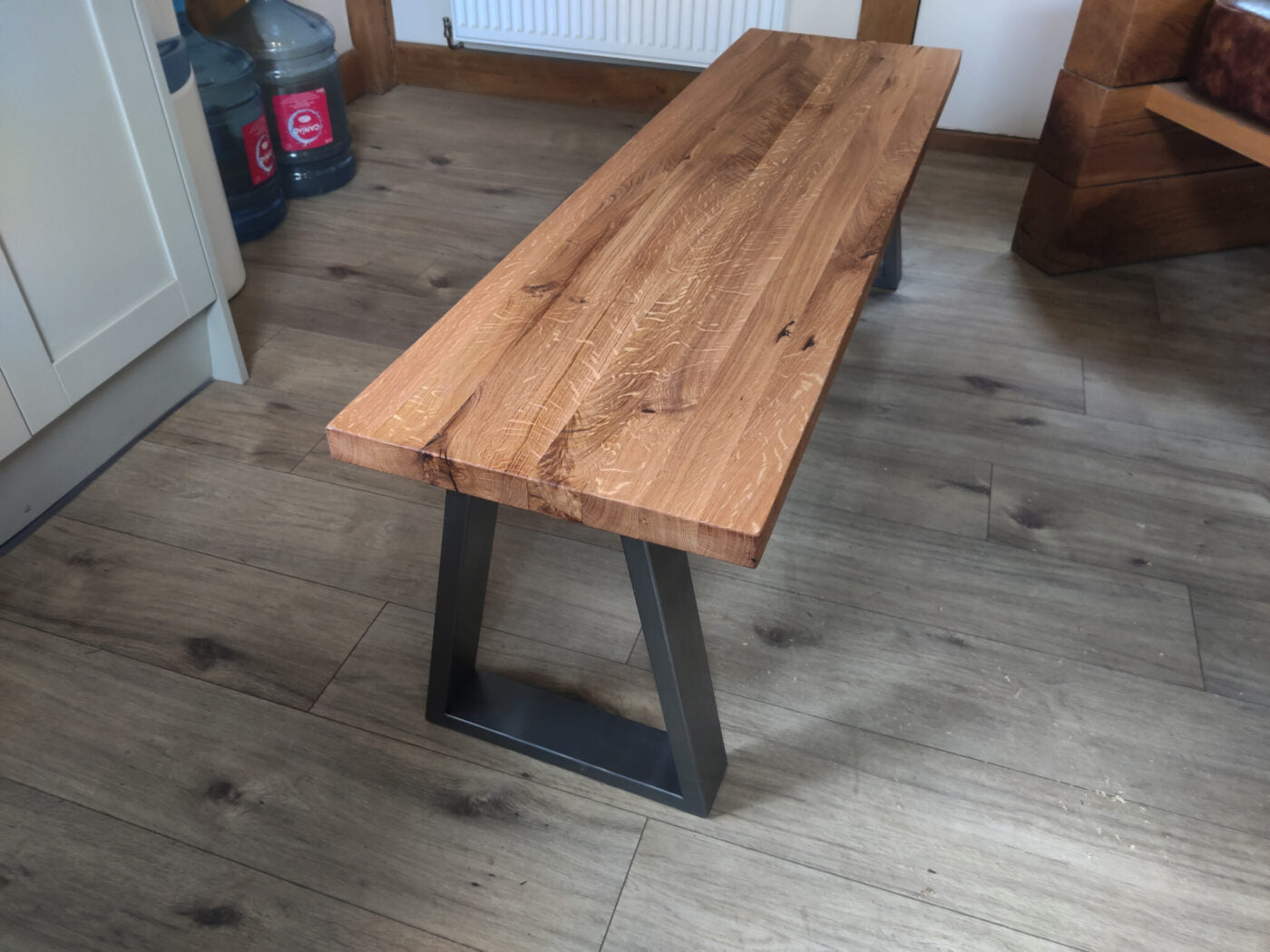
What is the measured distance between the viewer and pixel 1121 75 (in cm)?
175

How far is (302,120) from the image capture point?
221 cm

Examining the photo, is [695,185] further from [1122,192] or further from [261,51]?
[261,51]

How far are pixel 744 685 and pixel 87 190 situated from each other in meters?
1.11

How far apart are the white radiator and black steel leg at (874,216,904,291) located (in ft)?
2.90

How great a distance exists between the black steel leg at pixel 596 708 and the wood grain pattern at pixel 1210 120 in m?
1.37

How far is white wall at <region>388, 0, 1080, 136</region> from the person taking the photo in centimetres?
229

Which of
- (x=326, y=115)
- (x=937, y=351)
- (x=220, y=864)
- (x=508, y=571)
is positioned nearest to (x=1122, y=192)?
(x=937, y=351)

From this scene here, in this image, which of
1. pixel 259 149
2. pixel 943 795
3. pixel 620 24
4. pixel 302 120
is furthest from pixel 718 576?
pixel 620 24

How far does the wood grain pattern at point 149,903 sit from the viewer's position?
3.06ft

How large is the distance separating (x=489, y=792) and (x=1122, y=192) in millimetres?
1676

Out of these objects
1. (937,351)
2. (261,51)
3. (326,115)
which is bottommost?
(937,351)

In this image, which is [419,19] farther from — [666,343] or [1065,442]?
[666,343]

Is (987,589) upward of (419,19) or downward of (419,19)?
downward

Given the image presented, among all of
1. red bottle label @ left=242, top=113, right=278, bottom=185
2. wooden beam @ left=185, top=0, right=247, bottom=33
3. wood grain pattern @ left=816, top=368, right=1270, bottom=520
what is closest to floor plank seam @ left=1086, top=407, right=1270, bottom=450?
wood grain pattern @ left=816, top=368, right=1270, bottom=520
